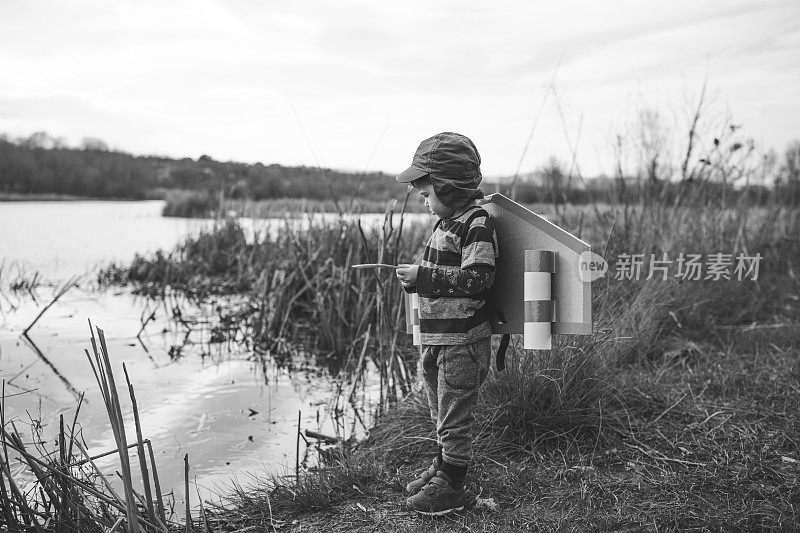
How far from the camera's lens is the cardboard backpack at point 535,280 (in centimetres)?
222

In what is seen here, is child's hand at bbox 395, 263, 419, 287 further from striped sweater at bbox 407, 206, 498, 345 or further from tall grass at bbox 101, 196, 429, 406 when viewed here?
tall grass at bbox 101, 196, 429, 406

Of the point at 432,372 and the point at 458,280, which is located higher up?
the point at 458,280

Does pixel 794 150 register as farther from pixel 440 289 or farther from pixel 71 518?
pixel 71 518

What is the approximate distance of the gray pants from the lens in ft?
7.67

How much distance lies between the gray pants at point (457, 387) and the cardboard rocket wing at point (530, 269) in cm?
14

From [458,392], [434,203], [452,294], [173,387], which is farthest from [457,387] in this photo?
[173,387]

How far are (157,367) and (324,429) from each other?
5.84ft

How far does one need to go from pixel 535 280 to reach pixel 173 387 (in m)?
2.88

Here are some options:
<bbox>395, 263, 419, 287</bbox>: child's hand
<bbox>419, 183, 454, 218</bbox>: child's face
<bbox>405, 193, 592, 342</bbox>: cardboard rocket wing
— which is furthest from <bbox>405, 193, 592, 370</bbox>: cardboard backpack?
<bbox>395, 263, 419, 287</bbox>: child's hand

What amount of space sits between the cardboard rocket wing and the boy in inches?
2.7

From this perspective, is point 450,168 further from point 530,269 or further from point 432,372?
point 432,372

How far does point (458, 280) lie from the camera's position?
224cm


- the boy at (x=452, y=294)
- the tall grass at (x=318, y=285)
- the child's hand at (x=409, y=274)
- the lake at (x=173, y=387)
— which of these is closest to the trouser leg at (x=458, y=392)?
the boy at (x=452, y=294)

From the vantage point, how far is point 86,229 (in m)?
14.5
